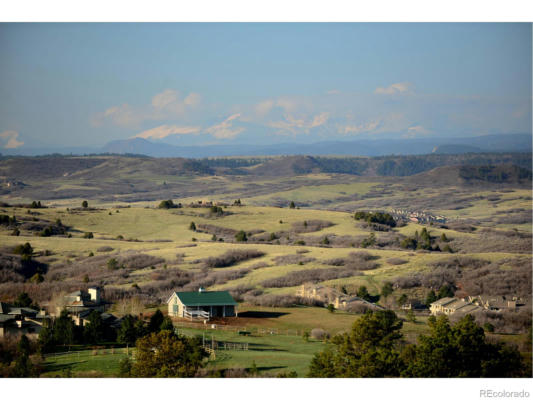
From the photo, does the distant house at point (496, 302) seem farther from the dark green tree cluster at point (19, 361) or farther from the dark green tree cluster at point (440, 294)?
the dark green tree cluster at point (19, 361)

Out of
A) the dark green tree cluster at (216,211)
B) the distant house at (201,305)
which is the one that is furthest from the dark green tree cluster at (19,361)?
the dark green tree cluster at (216,211)

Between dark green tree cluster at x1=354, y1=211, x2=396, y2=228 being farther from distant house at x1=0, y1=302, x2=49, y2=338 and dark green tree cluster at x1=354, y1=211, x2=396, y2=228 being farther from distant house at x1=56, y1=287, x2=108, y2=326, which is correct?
distant house at x1=0, y1=302, x2=49, y2=338

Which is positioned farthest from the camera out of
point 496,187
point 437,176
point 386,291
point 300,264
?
point 437,176

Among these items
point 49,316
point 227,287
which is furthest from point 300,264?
point 49,316

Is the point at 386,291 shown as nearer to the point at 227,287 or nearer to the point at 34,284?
the point at 227,287

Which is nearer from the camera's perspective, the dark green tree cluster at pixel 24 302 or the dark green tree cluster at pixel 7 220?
the dark green tree cluster at pixel 24 302

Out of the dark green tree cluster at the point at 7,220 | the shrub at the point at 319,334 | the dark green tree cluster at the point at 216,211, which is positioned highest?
the dark green tree cluster at the point at 7,220
